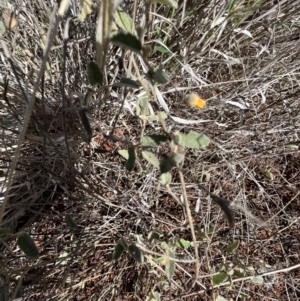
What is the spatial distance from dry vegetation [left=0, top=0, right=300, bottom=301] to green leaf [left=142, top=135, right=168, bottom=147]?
422 mm

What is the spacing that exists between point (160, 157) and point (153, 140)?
0.47 m

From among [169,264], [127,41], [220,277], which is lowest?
[220,277]

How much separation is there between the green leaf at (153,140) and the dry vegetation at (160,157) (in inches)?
16.6

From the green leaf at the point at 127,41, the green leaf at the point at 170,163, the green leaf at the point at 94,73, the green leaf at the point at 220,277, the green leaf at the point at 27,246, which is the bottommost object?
the green leaf at the point at 220,277

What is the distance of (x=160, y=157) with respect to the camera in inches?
44.0

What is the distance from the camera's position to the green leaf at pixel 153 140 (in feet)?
2.09

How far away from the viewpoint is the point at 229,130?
123 centimetres

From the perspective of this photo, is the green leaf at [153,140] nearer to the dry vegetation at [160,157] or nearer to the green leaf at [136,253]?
the green leaf at [136,253]

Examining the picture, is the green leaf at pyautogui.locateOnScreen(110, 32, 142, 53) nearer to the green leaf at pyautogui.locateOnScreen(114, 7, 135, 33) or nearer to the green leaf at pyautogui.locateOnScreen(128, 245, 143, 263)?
the green leaf at pyautogui.locateOnScreen(114, 7, 135, 33)

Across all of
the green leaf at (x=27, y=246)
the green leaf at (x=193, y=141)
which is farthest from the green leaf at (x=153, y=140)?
the green leaf at (x=27, y=246)

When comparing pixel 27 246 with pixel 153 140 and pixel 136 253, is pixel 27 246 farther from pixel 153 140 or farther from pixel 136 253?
pixel 153 140

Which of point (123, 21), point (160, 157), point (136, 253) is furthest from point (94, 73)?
point (160, 157)

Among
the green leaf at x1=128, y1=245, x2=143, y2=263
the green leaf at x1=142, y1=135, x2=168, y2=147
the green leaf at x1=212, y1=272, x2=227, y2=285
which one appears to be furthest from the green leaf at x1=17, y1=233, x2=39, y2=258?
the green leaf at x1=212, y1=272, x2=227, y2=285

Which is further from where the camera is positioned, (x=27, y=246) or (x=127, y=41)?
(x=27, y=246)
